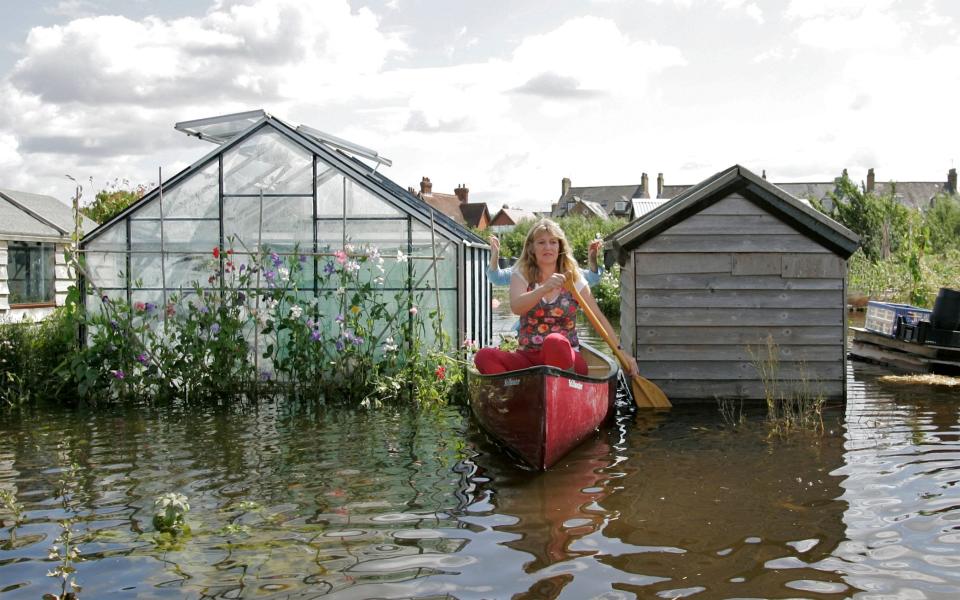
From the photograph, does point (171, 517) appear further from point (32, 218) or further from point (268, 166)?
point (32, 218)

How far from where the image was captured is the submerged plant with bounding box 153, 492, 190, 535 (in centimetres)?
596

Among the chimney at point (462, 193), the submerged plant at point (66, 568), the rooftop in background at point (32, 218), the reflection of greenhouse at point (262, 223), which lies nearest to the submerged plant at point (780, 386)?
the reflection of greenhouse at point (262, 223)

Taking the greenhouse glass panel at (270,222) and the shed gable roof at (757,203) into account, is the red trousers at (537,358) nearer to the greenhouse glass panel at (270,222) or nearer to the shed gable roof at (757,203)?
the shed gable roof at (757,203)

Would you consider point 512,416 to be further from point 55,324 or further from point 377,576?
point 55,324

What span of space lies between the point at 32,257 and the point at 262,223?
10625 mm

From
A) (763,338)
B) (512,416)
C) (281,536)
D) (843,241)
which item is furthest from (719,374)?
(281,536)

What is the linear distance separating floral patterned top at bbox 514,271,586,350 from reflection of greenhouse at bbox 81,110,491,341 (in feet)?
11.1

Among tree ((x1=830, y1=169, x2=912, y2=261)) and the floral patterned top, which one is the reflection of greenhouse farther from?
tree ((x1=830, y1=169, x2=912, y2=261))

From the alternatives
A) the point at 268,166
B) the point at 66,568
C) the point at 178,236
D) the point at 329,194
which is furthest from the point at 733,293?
the point at 66,568

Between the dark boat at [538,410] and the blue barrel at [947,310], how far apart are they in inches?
267

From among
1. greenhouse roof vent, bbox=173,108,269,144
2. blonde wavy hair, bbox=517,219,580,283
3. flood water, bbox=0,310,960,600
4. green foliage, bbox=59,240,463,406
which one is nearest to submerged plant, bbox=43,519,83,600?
flood water, bbox=0,310,960,600

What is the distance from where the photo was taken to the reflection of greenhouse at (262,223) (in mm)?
11914

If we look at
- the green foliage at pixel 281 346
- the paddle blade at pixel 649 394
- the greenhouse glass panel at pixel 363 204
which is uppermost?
the greenhouse glass panel at pixel 363 204

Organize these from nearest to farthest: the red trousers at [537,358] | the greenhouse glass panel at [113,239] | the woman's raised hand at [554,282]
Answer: the woman's raised hand at [554,282] → the red trousers at [537,358] → the greenhouse glass panel at [113,239]
